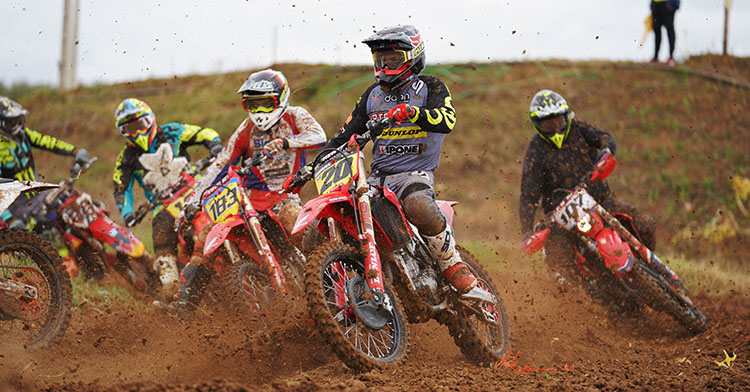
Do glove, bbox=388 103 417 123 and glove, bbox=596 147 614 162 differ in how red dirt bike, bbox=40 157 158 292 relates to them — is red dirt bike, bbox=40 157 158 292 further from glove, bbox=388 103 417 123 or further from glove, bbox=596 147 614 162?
glove, bbox=596 147 614 162

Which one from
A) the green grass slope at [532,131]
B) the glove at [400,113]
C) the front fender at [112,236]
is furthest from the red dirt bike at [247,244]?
the green grass slope at [532,131]

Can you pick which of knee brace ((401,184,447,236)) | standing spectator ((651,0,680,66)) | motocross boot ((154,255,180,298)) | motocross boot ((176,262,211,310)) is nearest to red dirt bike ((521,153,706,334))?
knee brace ((401,184,447,236))

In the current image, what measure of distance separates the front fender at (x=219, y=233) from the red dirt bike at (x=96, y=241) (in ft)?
8.58

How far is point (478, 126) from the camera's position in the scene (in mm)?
20750

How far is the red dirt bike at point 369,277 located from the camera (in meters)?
5.02

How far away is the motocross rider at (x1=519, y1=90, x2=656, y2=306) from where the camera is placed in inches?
332

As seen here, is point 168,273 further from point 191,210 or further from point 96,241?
point 191,210

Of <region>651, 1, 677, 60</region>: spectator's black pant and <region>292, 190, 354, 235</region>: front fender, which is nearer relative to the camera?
<region>292, 190, 354, 235</region>: front fender

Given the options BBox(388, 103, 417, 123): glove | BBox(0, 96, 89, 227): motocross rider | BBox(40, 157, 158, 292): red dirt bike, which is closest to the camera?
BBox(388, 103, 417, 123): glove

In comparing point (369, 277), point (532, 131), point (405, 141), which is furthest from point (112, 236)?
point (532, 131)

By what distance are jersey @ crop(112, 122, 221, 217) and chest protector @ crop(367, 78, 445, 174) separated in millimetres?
3563

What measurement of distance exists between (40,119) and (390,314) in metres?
22.0

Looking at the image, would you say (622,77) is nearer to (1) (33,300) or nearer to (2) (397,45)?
(2) (397,45)

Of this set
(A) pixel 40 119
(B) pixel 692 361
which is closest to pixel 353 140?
(B) pixel 692 361
